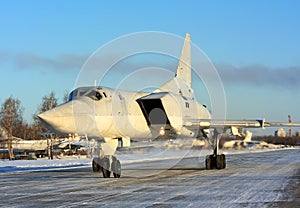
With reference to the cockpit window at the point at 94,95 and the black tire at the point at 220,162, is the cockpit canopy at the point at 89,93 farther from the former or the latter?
the black tire at the point at 220,162

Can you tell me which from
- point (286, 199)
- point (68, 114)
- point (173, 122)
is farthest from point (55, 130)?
point (286, 199)

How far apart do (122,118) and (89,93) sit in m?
1.55

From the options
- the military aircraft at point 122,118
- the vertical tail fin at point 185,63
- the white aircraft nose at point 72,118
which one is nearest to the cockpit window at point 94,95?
the military aircraft at point 122,118

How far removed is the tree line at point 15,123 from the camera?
2150 inches

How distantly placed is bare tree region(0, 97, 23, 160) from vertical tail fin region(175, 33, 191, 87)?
27104 millimetres

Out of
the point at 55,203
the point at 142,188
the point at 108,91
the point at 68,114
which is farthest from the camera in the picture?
the point at 108,91

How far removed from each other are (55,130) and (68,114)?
2.35 feet

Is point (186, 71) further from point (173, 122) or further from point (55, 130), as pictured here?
point (55, 130)

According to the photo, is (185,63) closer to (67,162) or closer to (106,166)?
(67,162)

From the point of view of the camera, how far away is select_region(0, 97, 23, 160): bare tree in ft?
177

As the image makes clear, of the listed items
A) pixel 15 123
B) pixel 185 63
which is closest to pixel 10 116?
pixel 15 123

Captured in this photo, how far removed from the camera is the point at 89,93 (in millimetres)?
15969

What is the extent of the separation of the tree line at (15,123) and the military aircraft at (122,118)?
2890 cm

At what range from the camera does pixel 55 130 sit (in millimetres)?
14625
